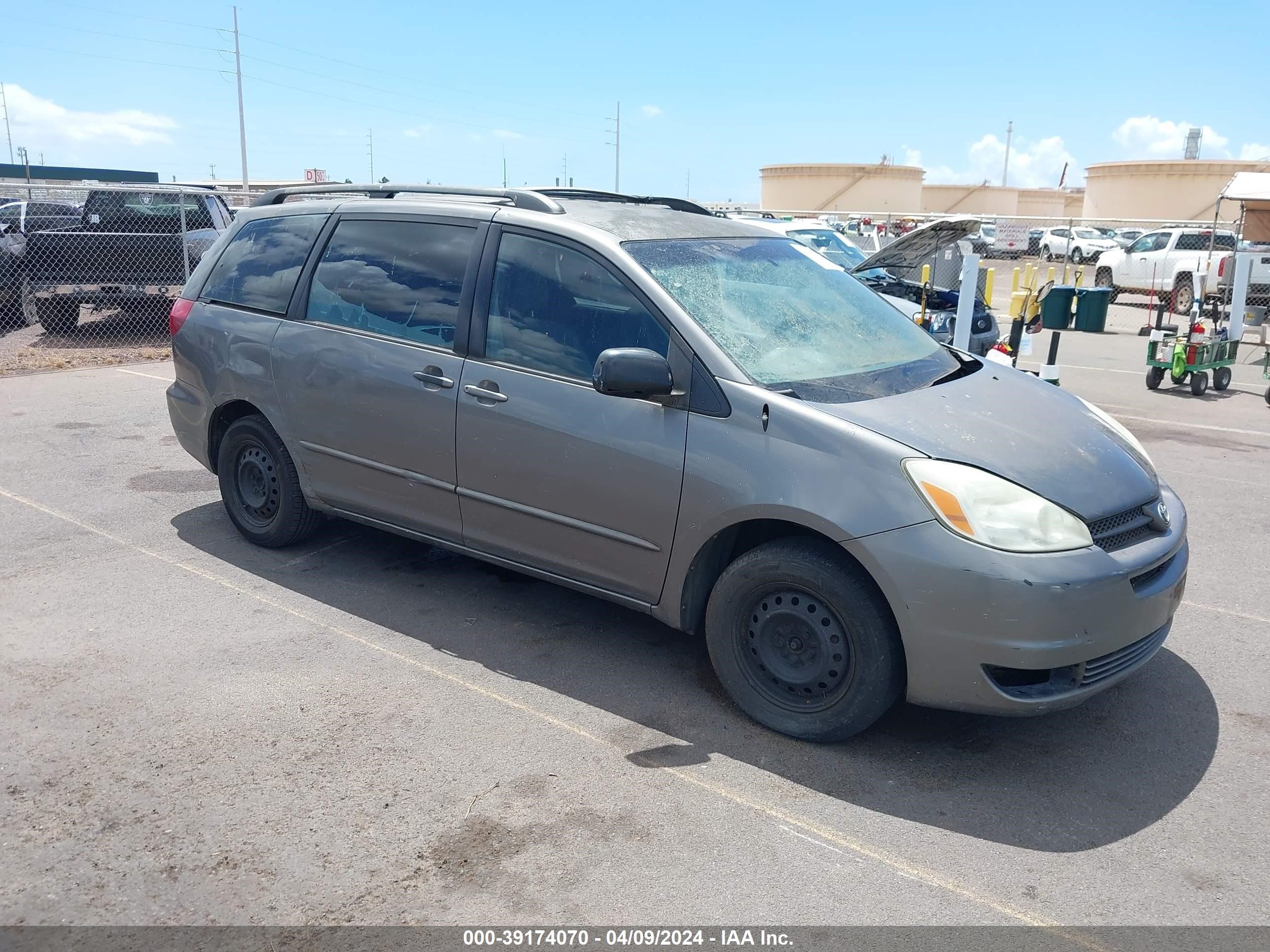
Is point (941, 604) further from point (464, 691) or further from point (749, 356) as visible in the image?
point (464, 691)

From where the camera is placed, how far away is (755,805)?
11.1ft

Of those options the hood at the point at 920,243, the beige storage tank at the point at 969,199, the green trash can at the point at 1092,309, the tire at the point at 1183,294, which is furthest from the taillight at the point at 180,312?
the beige storage tank at the point at 969,199

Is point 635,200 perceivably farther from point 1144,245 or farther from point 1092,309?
point 1144,245

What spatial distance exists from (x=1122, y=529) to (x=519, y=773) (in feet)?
7.42

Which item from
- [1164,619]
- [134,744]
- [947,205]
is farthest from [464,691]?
[947,205]

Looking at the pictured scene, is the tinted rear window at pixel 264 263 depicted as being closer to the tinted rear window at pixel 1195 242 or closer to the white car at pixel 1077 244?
the tinted rear window at pixel 1195 242

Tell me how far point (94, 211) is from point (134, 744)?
1312 centimetres

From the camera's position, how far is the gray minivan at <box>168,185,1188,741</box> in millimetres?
3447

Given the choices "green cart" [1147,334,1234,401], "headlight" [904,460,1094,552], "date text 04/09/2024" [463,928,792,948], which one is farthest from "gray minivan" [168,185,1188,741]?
"green cart" [1147,334,1234,401]

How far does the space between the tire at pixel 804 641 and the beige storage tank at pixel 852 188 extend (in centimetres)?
6108

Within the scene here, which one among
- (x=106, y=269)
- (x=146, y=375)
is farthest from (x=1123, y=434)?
(x=106, y=269)

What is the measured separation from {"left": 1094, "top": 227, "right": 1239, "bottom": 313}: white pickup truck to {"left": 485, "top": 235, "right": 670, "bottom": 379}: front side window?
2060 centimetres

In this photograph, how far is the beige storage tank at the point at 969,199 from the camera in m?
66.2

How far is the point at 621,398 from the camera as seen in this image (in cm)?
403
